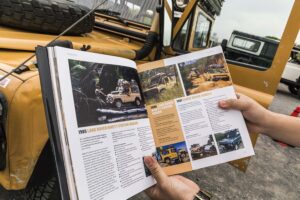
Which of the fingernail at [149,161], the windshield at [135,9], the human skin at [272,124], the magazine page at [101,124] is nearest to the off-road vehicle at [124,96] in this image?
the magazine page at [101,124]

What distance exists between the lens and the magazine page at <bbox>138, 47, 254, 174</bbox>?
0.94 meters

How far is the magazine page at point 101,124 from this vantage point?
688 mm

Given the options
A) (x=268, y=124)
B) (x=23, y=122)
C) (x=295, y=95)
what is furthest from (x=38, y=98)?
(x=295, y=95)

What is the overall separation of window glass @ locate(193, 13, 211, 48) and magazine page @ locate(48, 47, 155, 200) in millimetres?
907

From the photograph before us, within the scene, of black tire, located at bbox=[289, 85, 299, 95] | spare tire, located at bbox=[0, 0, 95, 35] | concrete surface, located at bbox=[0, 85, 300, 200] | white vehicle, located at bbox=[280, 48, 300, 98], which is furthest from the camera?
black tire, located at bbox=[289, 85, 299, 95]

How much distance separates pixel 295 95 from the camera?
733 cm

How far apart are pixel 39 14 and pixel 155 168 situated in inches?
35.0

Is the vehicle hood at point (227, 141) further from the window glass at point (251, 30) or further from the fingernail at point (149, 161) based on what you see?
the window glass at point (251, 30)

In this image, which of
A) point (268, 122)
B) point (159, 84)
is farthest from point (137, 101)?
point (268, 122)

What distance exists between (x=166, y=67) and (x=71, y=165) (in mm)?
501

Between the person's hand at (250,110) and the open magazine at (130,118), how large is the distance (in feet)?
0.08

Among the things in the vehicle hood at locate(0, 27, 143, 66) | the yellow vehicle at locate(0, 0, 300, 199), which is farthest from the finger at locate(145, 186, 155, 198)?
the vehicle hood at locate(0, 27, 143, 66)

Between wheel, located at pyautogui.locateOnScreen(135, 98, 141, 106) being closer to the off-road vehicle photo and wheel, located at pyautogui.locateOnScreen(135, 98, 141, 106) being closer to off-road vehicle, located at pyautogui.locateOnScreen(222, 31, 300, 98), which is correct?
the off-road vehicle photo

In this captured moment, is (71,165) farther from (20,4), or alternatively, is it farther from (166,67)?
(20,4)
